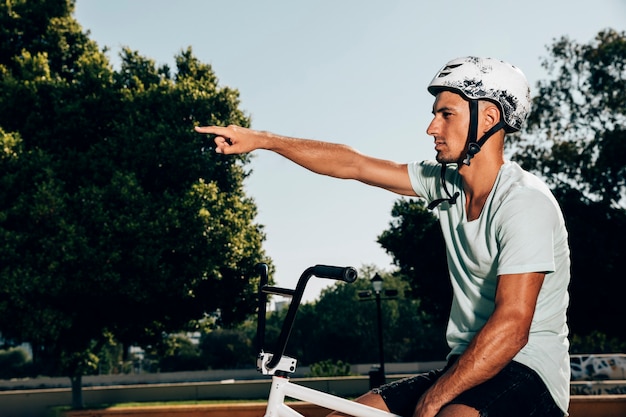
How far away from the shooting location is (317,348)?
58094mm

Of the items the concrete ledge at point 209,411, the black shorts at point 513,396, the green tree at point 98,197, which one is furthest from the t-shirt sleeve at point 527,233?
the green tree at point 98,197

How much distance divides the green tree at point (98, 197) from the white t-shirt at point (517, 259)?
21298 mm

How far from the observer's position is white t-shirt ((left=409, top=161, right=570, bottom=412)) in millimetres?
2166

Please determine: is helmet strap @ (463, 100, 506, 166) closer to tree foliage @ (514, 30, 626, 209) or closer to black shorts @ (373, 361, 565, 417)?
black shorts @ (373, 361, 565, 417)

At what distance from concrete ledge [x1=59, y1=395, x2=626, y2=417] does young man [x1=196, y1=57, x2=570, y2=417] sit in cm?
758

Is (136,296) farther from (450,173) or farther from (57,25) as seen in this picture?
(450,173)

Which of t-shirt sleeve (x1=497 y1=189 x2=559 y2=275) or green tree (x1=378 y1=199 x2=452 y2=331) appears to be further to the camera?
green tree (x1=378 y1=199 x2=452 y2=331)

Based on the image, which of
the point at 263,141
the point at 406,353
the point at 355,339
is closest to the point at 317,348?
the point at 355,339

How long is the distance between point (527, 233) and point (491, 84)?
2.00ft

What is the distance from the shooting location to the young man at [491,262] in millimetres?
2131

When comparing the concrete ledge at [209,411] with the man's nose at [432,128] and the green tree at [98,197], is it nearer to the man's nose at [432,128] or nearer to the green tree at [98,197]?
the man's nose at [432,128]

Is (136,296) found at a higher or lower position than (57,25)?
lower

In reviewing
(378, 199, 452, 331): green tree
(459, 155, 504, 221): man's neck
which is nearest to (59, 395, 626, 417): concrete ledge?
(459, 155, 504, 221): man's neck

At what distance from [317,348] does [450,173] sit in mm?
56527
